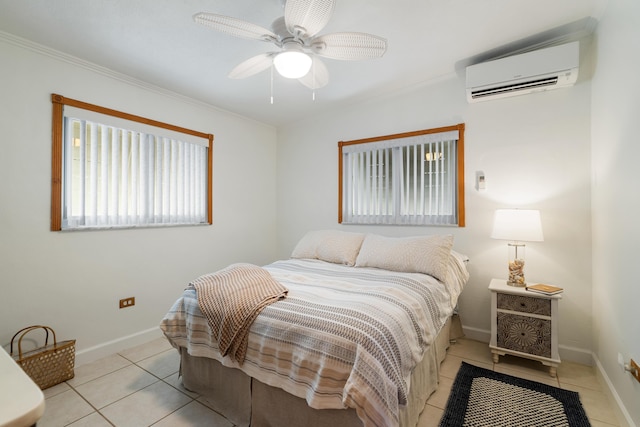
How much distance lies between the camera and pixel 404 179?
3.18 metres

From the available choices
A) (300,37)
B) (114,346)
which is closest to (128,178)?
(114,346)

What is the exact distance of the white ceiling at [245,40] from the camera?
5.96 feet

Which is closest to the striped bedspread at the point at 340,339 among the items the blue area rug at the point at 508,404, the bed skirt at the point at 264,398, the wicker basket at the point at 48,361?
the bed skirt at the point at 264,398

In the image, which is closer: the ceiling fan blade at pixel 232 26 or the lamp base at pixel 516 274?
the ceiling fan blade at pixel 232 26

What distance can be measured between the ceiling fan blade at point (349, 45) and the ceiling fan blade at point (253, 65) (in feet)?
1.05

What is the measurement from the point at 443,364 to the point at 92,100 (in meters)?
3.66

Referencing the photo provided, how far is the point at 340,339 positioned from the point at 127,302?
2.32 meters

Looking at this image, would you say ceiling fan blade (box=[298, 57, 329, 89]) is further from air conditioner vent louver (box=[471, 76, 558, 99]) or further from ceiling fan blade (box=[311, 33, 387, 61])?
air conditioner vent louver (box=[471, 76, 558, 99])

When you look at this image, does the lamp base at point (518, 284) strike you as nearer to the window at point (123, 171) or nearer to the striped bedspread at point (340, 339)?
the striped bedspread at point (340, 339)

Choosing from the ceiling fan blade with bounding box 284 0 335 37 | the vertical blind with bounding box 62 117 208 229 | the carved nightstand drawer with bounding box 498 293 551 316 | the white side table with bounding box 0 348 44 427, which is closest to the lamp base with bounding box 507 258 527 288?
the carved nightstand drawer with bounding box 498 293 551 316

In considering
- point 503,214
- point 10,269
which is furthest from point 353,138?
point 10,269

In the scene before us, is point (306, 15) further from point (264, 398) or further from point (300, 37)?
point (264, 398)

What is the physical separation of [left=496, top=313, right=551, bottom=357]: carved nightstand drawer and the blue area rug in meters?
0.24

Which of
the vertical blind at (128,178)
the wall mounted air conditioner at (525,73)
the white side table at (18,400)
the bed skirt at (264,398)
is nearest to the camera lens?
the white side table at (18,400)
